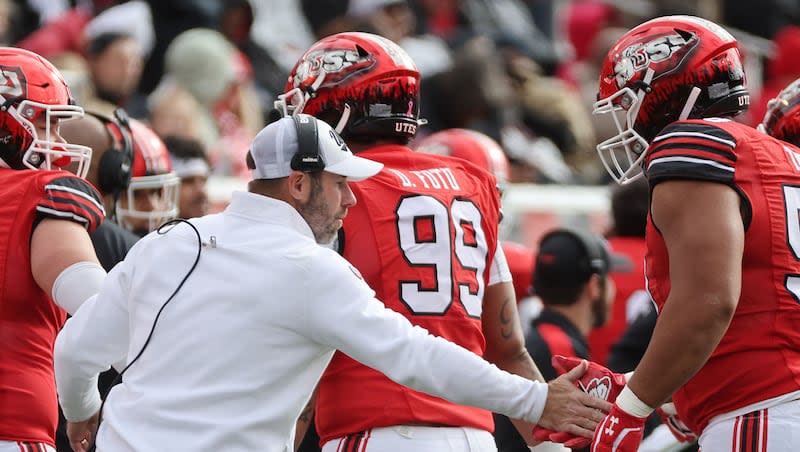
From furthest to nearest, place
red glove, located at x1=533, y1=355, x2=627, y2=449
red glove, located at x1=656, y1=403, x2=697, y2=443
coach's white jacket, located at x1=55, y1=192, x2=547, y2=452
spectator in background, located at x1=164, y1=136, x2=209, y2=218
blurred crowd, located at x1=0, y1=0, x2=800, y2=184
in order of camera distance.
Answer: blurred crowd, located at x1=0, y1=0, x2=800, y2=184 → spectator in background, located at x1=164, y1=136, x2=209, y2=218 → red glove, located at x1=656, y1=403, x2=697, y2=443 → red glove, located at x1=533, y1=355, x2=627, y2=449 → coach's white jacket, located at x1=55, y1=192, x2=547, y2=452

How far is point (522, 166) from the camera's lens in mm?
11391

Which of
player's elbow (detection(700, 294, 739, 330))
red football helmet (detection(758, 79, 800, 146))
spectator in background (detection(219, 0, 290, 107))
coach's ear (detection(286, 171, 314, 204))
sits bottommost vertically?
spectator in background (detection(219, 0, 290, 107))

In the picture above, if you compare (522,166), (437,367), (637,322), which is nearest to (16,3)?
(522,166)

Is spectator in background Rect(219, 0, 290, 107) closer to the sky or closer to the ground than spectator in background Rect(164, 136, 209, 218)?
closer to the ground

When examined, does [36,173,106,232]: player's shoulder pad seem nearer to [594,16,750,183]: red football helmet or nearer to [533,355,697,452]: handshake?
[533,355,697,452]: handshake

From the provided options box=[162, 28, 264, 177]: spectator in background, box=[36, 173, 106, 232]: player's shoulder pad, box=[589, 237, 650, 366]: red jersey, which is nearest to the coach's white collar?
box=[36, 173, 106, 232]: player's shoulder pad

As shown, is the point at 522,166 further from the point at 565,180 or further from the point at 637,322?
the point at 637,322

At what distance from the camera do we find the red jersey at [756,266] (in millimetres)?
4094

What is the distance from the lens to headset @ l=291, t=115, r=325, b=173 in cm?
407

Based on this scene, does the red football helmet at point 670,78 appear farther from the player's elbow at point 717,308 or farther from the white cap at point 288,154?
the white cap at point 288,154

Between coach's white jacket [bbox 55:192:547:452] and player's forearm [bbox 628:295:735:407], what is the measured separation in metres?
0.34

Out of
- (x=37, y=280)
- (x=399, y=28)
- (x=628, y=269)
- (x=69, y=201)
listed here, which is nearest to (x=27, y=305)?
(x=37, y=280)

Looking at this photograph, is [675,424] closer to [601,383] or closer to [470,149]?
[601,383]

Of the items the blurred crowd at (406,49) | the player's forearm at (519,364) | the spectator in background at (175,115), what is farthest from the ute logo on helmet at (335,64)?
the spectator in background at (175,115)
